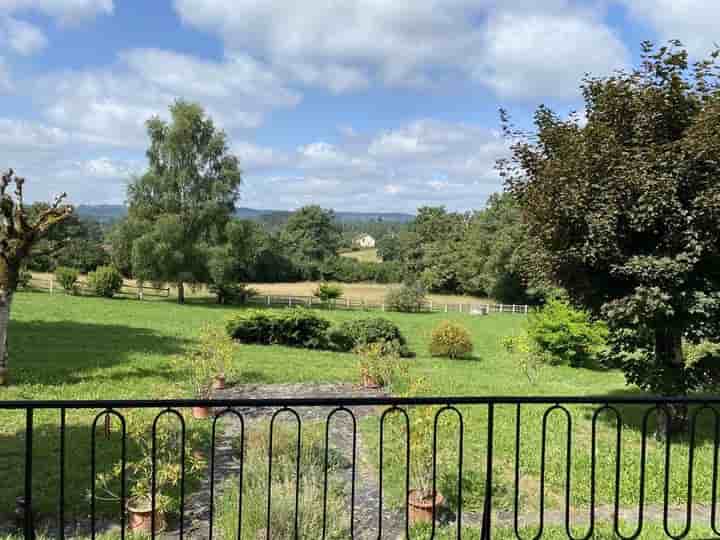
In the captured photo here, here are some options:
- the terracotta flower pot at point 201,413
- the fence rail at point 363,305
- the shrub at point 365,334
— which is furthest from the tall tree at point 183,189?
the terracotta flower pot at point 201,413

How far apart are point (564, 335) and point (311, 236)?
2185 inches

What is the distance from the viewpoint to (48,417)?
356 inches

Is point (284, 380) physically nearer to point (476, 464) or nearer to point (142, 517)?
point (476, 464)

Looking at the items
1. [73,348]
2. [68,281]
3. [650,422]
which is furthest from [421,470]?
[68,281]

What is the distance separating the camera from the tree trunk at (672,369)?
8062mm

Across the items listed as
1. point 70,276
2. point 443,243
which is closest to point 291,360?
point 70,276

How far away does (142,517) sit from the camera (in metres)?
5.14

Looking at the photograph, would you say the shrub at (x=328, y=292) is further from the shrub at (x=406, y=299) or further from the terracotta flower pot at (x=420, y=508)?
the terracotta flower pot at (x=420, y=508)

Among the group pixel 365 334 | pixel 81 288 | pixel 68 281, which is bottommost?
pixel 365 334

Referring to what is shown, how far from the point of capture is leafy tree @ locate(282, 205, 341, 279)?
221ft

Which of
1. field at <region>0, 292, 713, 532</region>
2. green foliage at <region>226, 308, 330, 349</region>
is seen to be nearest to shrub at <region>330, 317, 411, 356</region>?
green foliage at <region>226, 308, 330, 349</region>

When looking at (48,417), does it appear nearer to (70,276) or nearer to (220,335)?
(220,335)

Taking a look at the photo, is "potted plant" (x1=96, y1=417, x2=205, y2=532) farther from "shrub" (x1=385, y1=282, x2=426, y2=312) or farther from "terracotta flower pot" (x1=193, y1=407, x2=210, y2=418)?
"shrub" (x1=385, y1=282, x2=426, y2=312)

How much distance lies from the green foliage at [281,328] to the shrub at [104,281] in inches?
684
